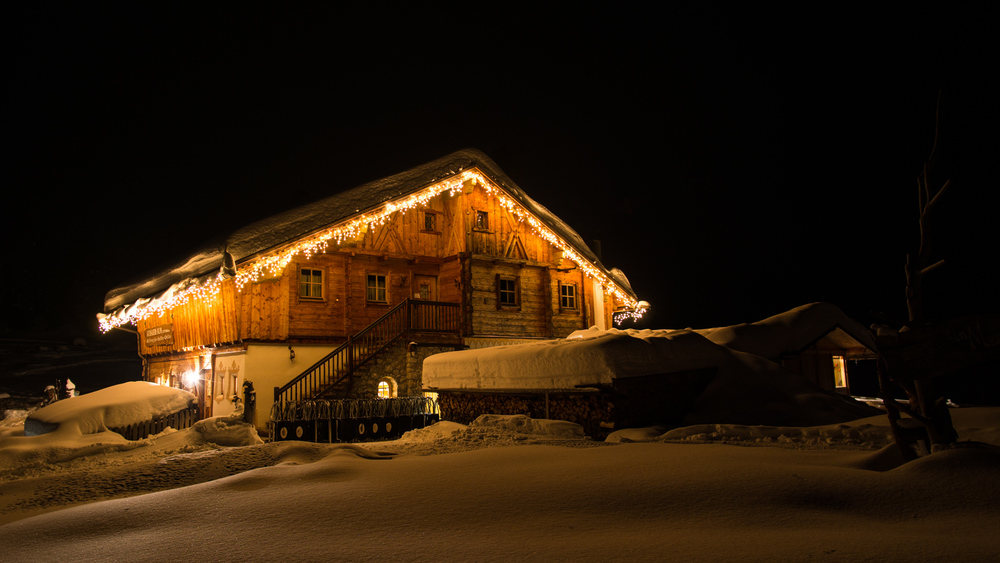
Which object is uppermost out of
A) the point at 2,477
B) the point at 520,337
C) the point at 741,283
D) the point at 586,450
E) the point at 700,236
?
the point at 700,236

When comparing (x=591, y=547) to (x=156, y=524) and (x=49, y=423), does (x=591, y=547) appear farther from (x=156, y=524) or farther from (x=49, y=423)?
(x=49, y=423)

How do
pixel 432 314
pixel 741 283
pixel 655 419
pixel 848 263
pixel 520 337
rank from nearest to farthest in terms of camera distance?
pixel 655 419
pixel 432 314
pixel 520 337
pixel 848 263
pixel 741 283

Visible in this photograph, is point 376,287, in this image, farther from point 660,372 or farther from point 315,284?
point 660,372

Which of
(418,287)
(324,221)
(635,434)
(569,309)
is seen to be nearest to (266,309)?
(324,221)

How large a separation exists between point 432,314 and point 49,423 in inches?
393

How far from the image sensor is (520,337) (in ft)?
67.7

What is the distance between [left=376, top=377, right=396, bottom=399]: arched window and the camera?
17000 millimetres

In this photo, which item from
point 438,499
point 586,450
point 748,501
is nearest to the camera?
point 748,501

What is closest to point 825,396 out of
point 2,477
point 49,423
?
point 2,477

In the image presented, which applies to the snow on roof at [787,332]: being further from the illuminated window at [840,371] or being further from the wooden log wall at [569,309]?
the wooden log wall at [569,309]

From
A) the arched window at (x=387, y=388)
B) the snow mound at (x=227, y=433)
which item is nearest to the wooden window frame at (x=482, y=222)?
the arched window at (x=387, y=388)

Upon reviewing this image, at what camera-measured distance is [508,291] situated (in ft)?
69.1

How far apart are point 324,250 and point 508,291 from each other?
6.79 meters

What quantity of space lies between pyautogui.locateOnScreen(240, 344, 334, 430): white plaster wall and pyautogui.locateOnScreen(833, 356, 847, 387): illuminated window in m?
16.8
